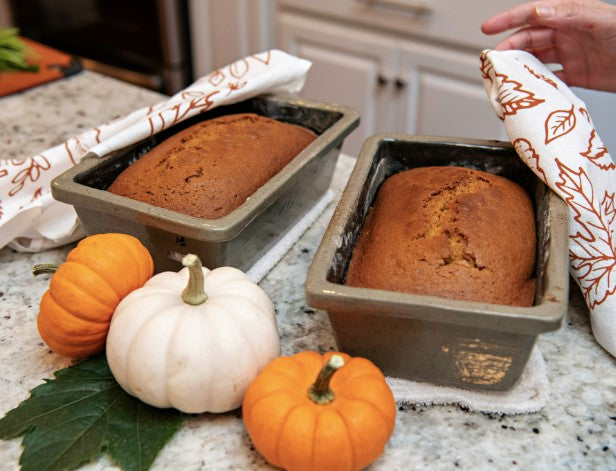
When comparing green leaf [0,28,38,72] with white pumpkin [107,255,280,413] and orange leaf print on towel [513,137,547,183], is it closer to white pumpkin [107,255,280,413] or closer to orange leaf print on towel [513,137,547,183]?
white pumpkin [107,255,280,413]

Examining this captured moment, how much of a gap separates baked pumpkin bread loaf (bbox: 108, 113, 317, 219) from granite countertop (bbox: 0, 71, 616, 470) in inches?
5.4

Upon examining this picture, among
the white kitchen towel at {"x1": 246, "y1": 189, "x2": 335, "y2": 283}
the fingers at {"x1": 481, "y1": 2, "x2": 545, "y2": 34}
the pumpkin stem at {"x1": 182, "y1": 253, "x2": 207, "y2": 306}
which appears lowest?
the white kitchen towel at {"x1": 246, "y1": 189, "x2": 335, "y2": 283}

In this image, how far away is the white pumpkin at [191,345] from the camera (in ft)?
2.10

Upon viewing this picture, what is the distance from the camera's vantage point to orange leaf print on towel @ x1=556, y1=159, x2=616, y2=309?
782 millimetres

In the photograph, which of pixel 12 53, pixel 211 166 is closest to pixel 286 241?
pixel 211 166

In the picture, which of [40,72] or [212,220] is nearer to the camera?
[212,220]

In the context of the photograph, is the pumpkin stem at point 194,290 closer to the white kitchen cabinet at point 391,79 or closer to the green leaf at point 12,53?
the green leaf at point 12,53

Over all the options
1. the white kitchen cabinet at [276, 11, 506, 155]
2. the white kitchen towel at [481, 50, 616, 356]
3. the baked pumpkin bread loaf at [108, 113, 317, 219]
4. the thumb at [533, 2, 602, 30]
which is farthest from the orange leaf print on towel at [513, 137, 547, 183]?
the white kitchen cabinet at [276, 11, 506, 155]

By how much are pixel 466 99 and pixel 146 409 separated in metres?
1.36

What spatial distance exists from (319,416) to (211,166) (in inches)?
16.1

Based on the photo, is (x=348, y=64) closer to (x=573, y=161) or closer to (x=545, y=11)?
(x=545, y=11)

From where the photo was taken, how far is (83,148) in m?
1.01

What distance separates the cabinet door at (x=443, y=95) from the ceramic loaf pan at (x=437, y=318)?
98 centimetres

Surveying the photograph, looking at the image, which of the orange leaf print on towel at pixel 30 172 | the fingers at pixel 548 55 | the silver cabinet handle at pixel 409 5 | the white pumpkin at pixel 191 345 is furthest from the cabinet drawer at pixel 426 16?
the white pumpkin at pixel 191 345
